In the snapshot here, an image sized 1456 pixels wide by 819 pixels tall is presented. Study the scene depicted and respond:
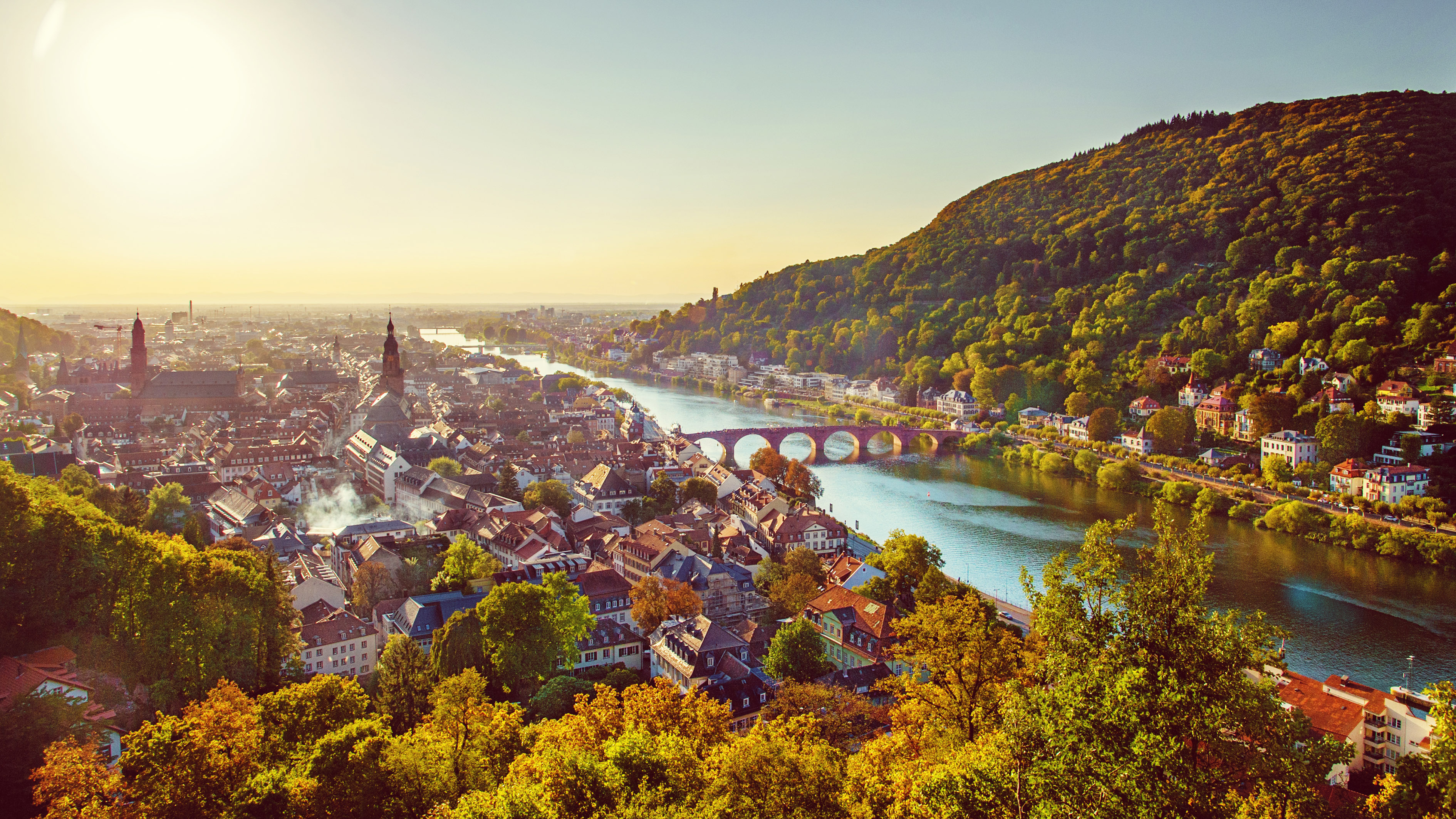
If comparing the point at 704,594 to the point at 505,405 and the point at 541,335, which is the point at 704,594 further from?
the point at 541,335

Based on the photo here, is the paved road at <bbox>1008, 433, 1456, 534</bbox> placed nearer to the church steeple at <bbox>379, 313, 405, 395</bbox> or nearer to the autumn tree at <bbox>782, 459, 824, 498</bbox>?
the autumn tree at <bbox>782, 459, 824, 498</bbox>

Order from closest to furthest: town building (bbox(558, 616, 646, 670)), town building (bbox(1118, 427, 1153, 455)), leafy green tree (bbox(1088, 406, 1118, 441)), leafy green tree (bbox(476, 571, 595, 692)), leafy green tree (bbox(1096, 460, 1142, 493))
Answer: leafy green tree (bbox(476, 571, 595, 692)) → town building (bbox(558, 616, 646, 670)) → leafy green tree (bbox(1096, 460, 1142, 493)) → town building (bbox(1118, 427, 1153, 455)) → leafy green tree (bbox(1088, 406, 1118, 441))

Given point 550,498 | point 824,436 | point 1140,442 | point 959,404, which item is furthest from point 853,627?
point 959,404

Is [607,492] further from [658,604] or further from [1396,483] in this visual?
[1396,483]

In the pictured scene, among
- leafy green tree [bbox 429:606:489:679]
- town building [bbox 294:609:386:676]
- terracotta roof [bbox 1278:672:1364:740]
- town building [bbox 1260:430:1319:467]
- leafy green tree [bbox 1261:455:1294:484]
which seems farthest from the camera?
town building [bbox 1260:430:1319:467]

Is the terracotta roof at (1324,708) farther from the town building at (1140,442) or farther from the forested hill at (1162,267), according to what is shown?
the forested hill at (1162,267)

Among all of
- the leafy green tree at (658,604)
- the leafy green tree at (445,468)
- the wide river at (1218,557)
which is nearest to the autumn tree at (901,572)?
the wide river at (1218,557)

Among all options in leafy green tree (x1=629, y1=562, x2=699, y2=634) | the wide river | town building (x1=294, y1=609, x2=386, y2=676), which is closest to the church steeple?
the wide river
